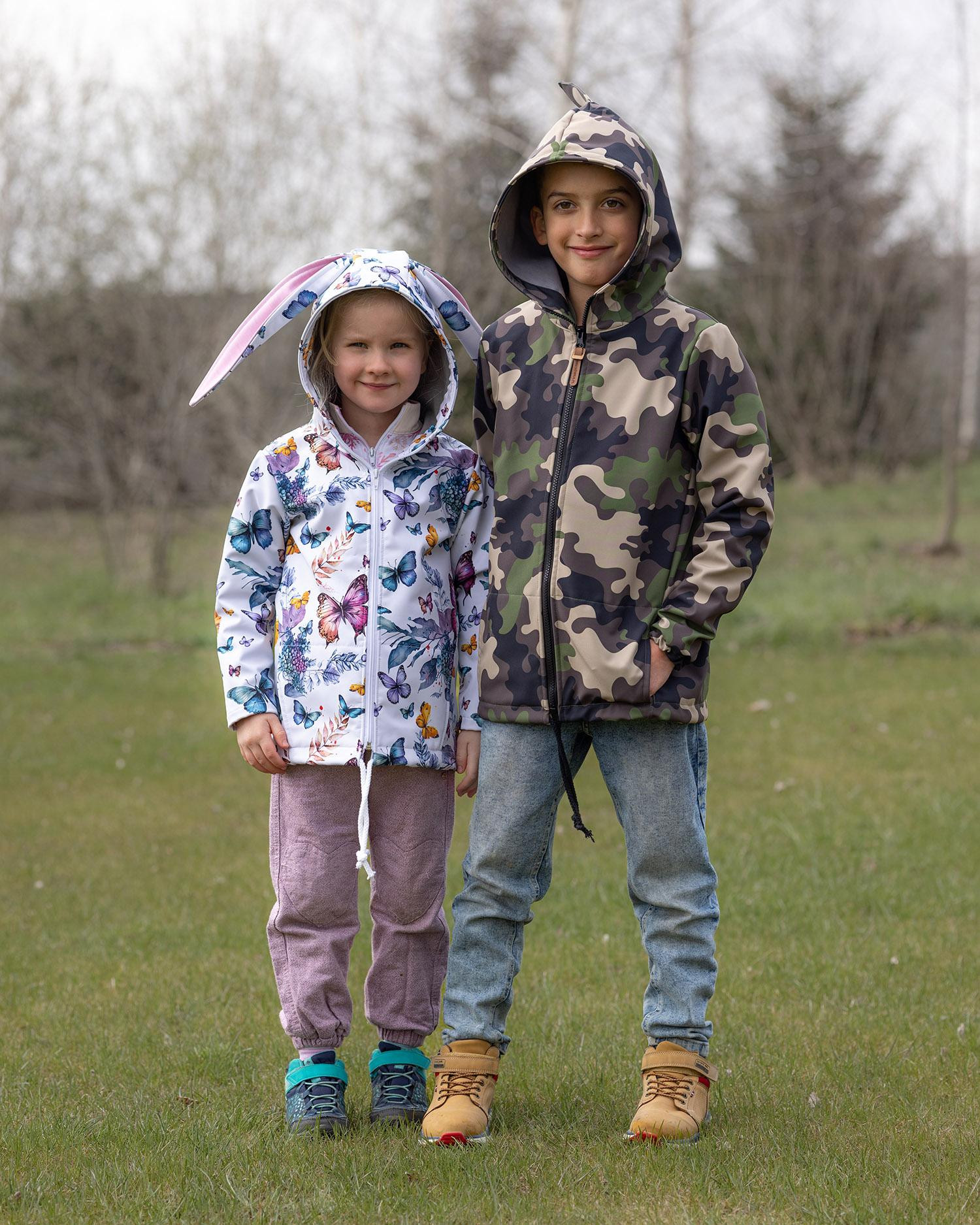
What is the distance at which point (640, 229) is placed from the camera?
9.00 ft

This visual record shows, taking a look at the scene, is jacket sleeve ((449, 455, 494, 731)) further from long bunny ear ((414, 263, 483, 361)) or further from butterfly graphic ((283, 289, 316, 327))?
butterfly graphic ((283, 289, 316, 327))

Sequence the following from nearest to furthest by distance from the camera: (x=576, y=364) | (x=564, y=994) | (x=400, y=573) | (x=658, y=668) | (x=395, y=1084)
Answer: (x=658, y=668)
(x=576, y=364)
(x=400, y=573)
(x=395, y=1084)
(x=564, y=994)

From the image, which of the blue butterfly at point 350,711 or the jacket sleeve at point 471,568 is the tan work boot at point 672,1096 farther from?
the blue butterfly at point 350,711

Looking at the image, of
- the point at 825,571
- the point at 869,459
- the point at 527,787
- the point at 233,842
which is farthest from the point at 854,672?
the point at 869,459

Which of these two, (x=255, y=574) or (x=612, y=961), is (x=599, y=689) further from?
(x=612, y=961)

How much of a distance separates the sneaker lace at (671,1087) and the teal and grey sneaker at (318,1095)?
615 millimetres

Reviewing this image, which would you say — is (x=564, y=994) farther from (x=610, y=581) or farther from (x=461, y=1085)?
(x=610, y=581)

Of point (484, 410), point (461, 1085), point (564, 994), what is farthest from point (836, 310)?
point (461, 1085)

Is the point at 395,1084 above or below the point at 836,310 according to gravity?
below

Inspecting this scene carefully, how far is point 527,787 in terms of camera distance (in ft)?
9.00

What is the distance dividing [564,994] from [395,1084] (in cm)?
94

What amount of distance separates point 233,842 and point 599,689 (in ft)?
10.9

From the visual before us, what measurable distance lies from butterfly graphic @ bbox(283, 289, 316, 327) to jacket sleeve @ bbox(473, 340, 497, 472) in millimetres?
368

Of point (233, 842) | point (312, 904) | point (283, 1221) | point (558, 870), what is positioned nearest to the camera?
point (283, 1221)
